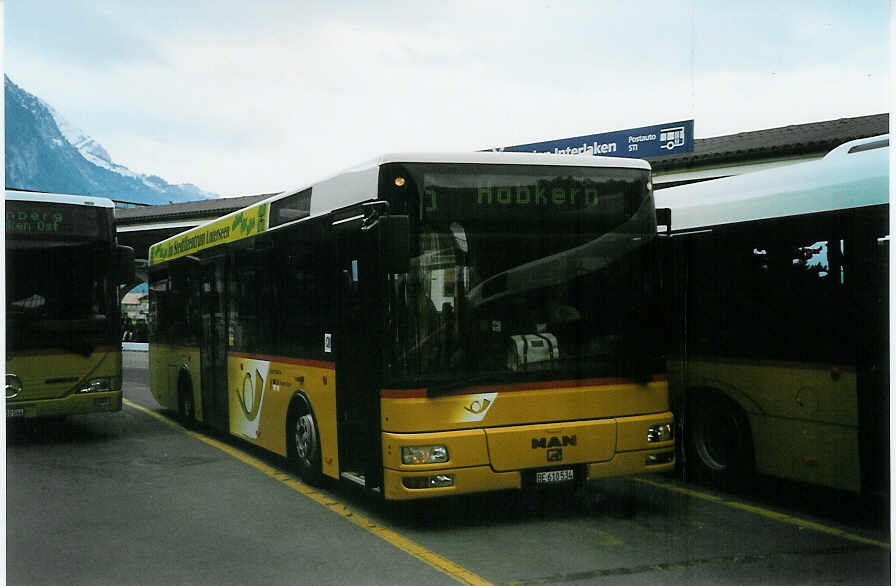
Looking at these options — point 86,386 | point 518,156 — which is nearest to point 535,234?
point 518,156

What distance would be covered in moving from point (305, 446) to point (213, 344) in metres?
3.26

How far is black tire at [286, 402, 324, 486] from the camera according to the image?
28.1ft

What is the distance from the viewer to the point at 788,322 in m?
7.69

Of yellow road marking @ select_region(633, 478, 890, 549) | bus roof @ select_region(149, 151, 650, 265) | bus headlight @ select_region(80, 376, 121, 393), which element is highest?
bus roof @ select_region(149, 151, 650, 265)

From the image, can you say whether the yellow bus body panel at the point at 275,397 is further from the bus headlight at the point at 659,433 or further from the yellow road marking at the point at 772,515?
the yellow road marking at the point at 772,515

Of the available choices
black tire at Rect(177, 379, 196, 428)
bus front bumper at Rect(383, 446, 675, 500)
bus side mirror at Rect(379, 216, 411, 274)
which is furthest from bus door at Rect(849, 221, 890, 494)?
black tire at Rect(177, 379, 196, 428)

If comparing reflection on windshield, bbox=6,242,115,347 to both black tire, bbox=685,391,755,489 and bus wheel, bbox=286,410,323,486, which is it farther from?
black tire, bbox=685,391,755,489

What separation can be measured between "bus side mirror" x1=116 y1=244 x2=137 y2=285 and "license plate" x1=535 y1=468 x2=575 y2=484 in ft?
21.4

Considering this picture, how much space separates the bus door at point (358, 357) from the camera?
700 centimetres

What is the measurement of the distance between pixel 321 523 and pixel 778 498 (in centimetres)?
396

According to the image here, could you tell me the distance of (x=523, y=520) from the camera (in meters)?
7.38

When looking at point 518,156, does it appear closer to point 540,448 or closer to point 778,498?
point 540,448

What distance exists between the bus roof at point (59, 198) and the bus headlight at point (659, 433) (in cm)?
677

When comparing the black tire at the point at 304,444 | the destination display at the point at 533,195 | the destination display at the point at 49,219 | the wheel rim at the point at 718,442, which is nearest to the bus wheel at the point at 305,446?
the black tire at the point at 304,444
